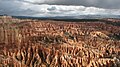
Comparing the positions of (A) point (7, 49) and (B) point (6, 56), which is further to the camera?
(A) point (7, 49)

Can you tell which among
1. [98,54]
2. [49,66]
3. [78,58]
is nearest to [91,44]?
[98,54]

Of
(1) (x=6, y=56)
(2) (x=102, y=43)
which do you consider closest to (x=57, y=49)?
(1) (x=6, y=56)

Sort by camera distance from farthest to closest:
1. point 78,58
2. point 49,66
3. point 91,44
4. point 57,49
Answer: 1. point 91,44
2. point 57,49
3. point 78,58
4. point 49,66

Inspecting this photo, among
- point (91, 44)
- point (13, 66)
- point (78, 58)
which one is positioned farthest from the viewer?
point (91, 44)

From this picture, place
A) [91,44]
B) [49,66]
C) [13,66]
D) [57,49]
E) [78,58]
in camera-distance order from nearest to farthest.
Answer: [13,66]
[49,66]
[78,58]
[57,49]
[91,44]

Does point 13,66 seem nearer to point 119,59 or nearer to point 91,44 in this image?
point 119,59

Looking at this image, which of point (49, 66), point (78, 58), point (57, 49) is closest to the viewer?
point (49, 66)

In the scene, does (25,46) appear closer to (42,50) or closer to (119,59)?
(42,50)

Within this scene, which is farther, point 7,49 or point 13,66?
point 7,49
